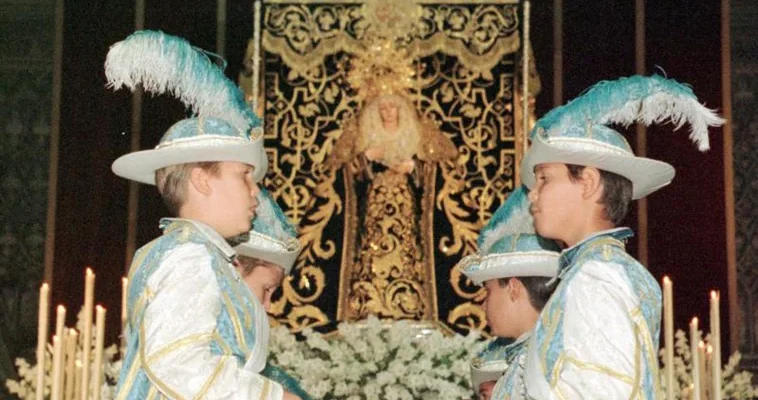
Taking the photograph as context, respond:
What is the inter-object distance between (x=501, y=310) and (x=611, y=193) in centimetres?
71

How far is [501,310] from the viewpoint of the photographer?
4590mm

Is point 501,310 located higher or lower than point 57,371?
higher

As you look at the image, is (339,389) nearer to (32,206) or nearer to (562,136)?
(562,136)

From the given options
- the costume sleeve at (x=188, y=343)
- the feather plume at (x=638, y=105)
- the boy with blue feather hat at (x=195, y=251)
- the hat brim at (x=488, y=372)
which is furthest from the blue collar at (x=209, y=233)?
the hat brim at (x=488, y=372)

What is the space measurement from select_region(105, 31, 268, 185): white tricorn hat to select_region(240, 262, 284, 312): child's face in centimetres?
71

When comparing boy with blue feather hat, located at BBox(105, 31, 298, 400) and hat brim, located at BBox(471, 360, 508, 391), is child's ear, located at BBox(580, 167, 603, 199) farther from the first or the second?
hat brim, located at BBox(471, 360, 508, 391)

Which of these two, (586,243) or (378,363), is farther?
(378,363)

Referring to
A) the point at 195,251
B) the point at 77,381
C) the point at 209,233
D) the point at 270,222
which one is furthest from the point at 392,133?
the point at 195,251

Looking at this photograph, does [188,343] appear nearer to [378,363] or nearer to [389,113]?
[378,363]

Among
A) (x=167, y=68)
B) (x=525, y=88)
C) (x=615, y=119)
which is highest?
(x=525, y=88)

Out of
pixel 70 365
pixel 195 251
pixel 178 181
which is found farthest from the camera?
pixel 70 365

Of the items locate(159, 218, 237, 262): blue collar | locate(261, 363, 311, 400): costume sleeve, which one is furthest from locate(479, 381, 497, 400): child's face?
locate(159, 218, 237, 262): blue collar

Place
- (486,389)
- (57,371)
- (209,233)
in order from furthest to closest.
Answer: (486,389), (57,371), (209,233)

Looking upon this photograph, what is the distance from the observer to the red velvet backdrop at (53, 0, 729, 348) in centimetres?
748
